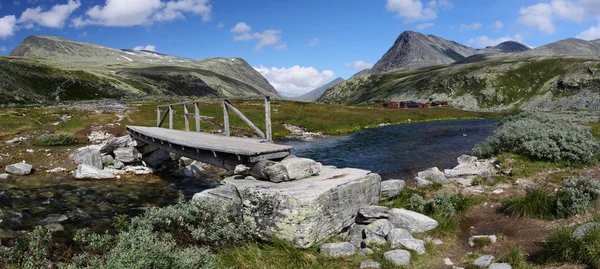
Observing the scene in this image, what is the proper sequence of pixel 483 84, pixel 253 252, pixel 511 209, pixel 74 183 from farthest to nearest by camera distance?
pixel 483 84, pixel 74 183, pixel 511 209, pixel 253 252

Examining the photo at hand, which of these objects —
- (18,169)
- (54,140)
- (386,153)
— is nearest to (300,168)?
(18,169)

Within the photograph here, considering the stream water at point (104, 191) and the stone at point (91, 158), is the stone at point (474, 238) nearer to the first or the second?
the stream water at point (104, 191)

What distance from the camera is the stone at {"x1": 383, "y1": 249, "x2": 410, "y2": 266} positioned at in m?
8.14

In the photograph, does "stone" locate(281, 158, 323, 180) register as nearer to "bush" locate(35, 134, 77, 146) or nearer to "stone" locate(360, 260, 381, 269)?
"stone" locate(360, 260, 381, 269)

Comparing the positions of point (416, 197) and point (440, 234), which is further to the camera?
point (416, 197)

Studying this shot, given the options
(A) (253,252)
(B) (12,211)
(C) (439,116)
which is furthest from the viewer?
(C) (439,116)

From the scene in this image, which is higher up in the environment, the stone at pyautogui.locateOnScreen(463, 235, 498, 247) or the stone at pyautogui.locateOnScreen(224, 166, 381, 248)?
the stone at pyautogui.locateOnScreen(224, 166, 381, 248)

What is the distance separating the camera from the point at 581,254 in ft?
23.2

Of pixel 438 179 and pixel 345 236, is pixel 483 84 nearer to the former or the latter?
pixel 438 179

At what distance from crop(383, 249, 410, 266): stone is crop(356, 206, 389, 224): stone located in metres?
1.93

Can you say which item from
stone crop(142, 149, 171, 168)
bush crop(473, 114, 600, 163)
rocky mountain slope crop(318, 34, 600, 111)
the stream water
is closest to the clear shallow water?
the stream water

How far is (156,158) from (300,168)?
17.0 metres

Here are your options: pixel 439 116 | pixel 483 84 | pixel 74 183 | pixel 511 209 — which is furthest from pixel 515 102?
pixel 74 183

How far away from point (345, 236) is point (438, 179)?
8526 mm
